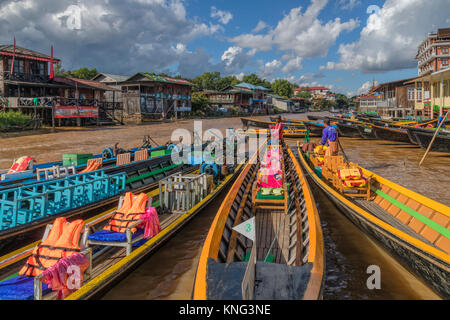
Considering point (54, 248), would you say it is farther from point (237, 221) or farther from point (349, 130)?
point (349, 130)

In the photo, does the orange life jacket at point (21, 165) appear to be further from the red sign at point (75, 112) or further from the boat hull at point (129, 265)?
the red sign at point (75, 112)

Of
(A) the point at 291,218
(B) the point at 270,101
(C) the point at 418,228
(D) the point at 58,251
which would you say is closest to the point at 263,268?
(D) the point at 58,251

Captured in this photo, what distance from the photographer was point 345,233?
795cm

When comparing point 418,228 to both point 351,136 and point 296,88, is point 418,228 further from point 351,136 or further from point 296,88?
point 296,88

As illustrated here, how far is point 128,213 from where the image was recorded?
20.3 feet

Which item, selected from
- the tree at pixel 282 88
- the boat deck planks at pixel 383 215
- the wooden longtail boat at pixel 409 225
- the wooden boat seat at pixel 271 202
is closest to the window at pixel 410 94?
the wooden longtail boat at pixel 409 225

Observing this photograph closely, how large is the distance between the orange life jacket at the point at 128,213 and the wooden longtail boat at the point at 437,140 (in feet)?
63.2

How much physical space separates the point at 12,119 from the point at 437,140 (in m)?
32.2

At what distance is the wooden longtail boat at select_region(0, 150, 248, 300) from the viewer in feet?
14.6

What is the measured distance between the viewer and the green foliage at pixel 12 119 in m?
26.2

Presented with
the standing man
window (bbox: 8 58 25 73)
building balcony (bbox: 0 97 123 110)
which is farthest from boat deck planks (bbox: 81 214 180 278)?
window (bbox: 8 58 25 73)

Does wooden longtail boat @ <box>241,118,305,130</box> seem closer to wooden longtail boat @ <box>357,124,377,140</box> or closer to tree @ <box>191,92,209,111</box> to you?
wooden longtail boat @ <box>357,124,377,140</box>

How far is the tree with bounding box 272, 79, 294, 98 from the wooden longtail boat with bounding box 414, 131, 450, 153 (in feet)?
338

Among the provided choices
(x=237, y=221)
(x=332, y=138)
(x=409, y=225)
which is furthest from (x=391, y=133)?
(x=237, y=221)
